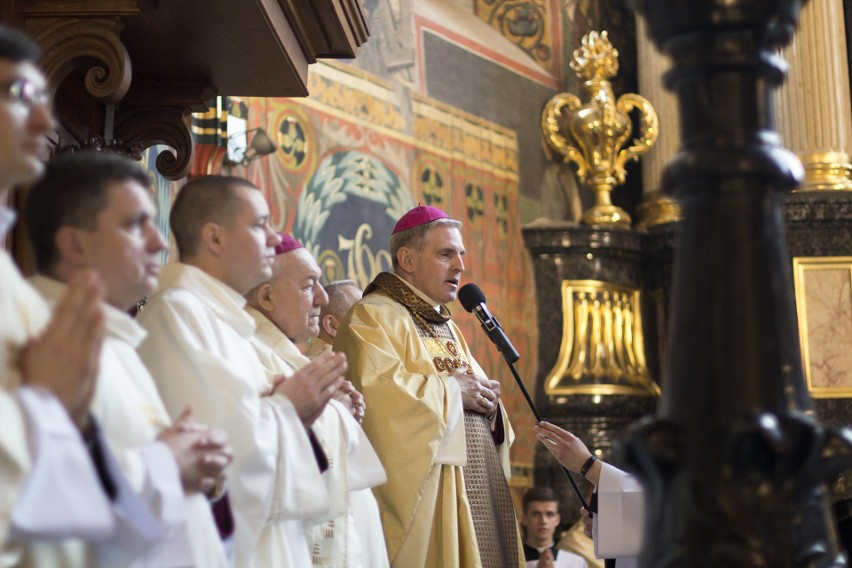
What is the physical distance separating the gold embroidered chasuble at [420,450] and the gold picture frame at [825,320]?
5.34 metres

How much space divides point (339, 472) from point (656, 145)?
774 centimetres

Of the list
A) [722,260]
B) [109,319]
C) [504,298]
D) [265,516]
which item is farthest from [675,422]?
[504,298]

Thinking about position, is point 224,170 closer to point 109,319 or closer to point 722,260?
point 109,319

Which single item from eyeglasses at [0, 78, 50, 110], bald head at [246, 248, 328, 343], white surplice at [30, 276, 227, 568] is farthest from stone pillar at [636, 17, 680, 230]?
eyeglasses at [0, 78, 50, 110]

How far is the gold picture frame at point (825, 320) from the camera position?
34.2 feet

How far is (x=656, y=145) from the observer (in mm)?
11281

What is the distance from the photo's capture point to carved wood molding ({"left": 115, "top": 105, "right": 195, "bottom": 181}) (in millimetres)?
5043

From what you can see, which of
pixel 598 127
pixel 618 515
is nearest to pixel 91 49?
pixel 618 515

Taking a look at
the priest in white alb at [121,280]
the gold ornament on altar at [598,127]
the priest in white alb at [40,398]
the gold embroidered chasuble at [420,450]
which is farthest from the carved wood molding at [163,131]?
the gold ornament on altar at [598,127]

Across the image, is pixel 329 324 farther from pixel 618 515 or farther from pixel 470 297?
pixel 618 515

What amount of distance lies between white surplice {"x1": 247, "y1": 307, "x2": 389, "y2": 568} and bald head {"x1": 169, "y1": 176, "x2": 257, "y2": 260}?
27.5 inches

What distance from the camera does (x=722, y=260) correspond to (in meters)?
1.92

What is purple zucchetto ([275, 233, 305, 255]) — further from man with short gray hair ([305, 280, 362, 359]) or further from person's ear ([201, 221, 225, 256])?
man with short gray hair ([305, 280, 362, 359])

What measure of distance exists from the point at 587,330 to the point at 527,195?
4.14 ft
